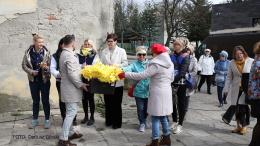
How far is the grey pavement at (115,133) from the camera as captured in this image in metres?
4.15

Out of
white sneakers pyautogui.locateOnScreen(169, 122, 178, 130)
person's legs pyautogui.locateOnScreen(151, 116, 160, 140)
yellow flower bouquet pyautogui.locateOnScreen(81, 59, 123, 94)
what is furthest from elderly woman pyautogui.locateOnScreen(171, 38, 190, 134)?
yellow flower bouquet pyautogui.locateOnScreen(81, 59, 123, 94)

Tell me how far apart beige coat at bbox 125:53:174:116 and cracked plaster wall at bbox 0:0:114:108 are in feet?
10.1

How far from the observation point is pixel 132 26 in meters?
44.4

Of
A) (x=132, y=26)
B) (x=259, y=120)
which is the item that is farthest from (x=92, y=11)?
(x=132, y=26)

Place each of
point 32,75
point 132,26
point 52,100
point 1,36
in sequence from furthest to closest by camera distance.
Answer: point 132,26 → point 52,100 → point 1,36 → point 32,75

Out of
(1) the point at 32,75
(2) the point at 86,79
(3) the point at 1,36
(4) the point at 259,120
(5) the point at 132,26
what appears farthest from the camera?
(5) the point at 132,26

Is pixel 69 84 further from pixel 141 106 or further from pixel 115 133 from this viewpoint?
pixel 141 106

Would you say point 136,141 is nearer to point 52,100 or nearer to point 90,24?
point 52,100

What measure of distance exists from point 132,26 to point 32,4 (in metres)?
39.5

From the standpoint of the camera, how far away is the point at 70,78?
12.3 feet

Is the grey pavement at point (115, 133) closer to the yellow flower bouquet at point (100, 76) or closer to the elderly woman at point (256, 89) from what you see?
the elderly woman at point (256, 89)

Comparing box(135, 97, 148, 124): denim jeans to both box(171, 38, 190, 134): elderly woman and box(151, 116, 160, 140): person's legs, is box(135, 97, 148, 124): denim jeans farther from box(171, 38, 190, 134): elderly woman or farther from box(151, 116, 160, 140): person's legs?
box(151, 116, 160, 140): person's legs

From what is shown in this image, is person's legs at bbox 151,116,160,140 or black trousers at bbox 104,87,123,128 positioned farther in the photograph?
black trousers at bbox 104,87,123,128

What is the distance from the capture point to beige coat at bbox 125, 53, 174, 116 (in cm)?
371
